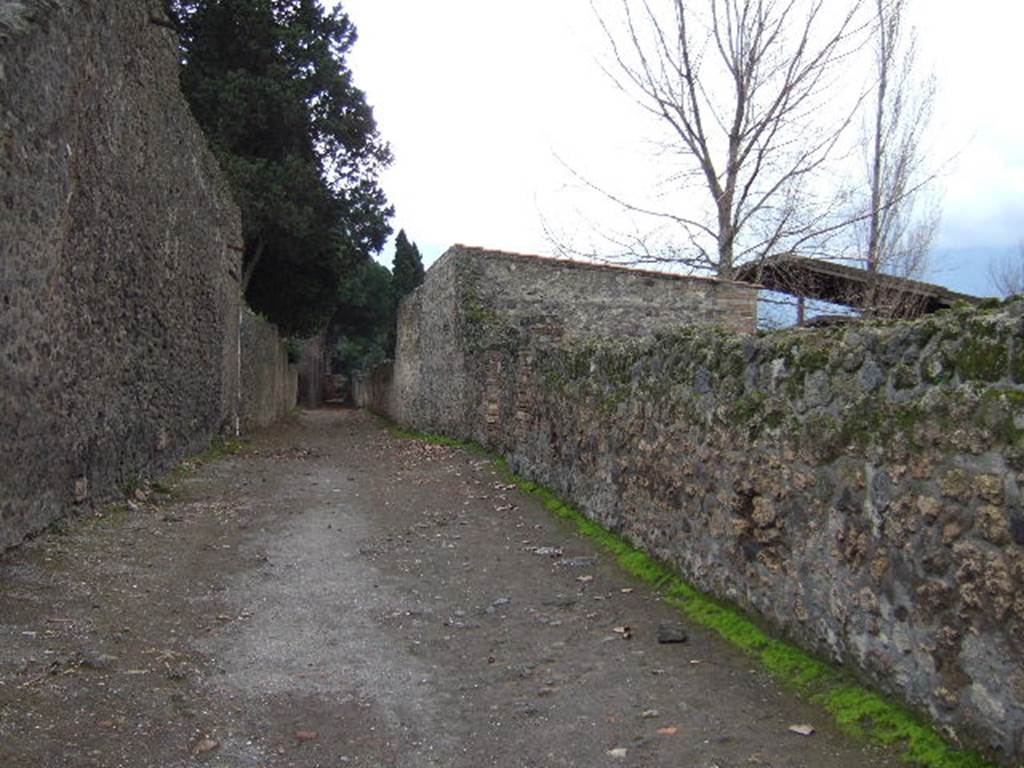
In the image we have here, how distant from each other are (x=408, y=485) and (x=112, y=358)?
12.2 feet

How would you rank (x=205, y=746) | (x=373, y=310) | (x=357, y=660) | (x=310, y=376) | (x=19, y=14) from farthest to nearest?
(x=373, y=310) → (x=310, y=376) → (x=19, y=14) → (x=357, y=660) → (x=205, y=746)

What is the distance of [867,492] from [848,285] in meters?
18.2

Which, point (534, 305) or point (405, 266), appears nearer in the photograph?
point (534, 305)

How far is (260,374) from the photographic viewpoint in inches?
813

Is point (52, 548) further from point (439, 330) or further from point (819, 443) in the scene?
point (439, 330)

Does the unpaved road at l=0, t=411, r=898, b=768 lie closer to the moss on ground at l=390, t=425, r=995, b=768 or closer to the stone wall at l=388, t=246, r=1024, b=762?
the moss on ground at l=390, t=425, r=995, b=768

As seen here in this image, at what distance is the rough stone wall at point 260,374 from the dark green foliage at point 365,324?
20.0 m

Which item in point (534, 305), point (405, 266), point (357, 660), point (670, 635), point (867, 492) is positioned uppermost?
point (405, 266)

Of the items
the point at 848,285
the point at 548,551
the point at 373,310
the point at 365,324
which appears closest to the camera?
the point at 548,551

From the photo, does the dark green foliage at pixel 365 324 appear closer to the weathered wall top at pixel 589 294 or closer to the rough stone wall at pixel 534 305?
the rough stone wall at pixel 534 305

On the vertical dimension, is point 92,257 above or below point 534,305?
below

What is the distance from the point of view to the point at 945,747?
309 centimetres

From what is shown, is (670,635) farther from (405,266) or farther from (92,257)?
(405,266)

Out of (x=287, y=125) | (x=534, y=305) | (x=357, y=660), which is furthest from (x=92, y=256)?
(x=287, y=125)
